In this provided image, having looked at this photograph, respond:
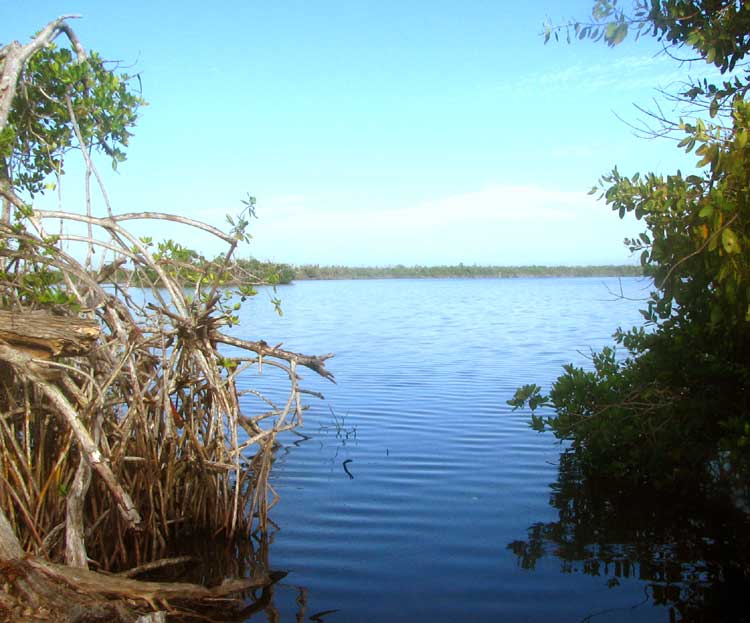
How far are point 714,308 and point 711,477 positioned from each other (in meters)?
2.42

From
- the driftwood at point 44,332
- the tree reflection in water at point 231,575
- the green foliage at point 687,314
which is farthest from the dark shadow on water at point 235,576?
the green foliage at point 687,314

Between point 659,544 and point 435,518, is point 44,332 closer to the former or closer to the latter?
point 435,518

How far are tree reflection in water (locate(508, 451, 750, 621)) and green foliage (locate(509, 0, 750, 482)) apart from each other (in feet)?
1.27

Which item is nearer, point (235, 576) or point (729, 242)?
point (729, 242)

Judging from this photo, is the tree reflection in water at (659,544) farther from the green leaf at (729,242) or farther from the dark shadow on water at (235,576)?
the green leaf at (729,242)

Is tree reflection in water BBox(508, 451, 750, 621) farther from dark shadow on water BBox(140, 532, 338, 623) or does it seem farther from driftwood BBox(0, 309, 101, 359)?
A: driftwood BBox(0, 309, 101, 359)

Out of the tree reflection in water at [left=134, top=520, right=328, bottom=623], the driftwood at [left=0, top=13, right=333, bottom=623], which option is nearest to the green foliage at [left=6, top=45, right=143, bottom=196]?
the driftwood at [left=0, top=13, right=333, bottom=623]

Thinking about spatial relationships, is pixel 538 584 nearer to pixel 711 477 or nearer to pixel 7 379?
pixel 711 477

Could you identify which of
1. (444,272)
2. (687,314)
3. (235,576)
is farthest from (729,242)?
(444,272)

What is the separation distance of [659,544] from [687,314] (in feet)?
6.79

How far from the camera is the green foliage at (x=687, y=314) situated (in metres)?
4.52

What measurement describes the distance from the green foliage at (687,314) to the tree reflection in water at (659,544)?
1.27 ft

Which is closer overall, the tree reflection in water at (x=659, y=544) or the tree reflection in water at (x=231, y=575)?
the tree reflection in water at (x=231, y=575)

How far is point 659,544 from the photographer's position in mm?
5867
